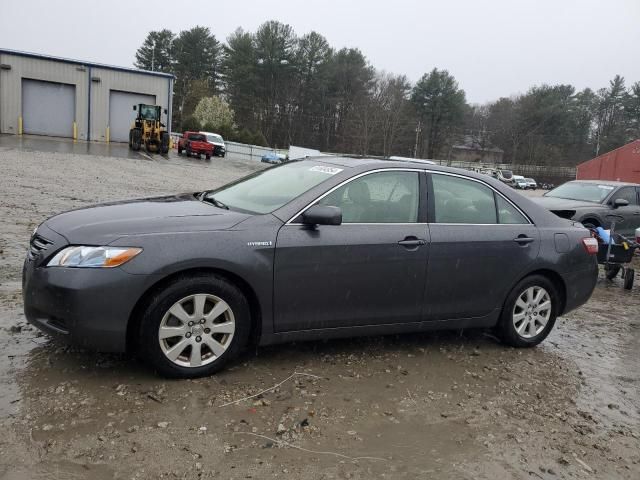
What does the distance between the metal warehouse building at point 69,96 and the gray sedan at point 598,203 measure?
106 ft

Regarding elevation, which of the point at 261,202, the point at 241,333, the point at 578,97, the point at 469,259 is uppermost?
the point at 578,97

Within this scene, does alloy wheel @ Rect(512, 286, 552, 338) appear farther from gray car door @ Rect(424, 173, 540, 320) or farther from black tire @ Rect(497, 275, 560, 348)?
gray car door @ Rect(424, 173, 540, 320)

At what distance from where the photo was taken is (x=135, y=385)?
12.1 feet

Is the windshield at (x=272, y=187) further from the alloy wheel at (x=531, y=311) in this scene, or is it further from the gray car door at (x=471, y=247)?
the alloy wheel at (x=531, y=311)

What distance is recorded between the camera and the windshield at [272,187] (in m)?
4.32

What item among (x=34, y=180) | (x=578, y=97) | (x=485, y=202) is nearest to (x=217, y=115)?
(x=34, y=180)

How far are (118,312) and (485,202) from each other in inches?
126

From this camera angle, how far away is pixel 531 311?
5.14 metres

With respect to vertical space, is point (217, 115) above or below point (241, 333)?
above

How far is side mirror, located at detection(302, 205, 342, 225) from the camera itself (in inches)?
157

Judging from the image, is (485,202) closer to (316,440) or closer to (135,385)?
(316,440)

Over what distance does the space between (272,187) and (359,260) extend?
99 centimetres

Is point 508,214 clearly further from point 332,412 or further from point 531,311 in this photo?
point 332,412

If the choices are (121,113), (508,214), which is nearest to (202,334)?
(508,214)
